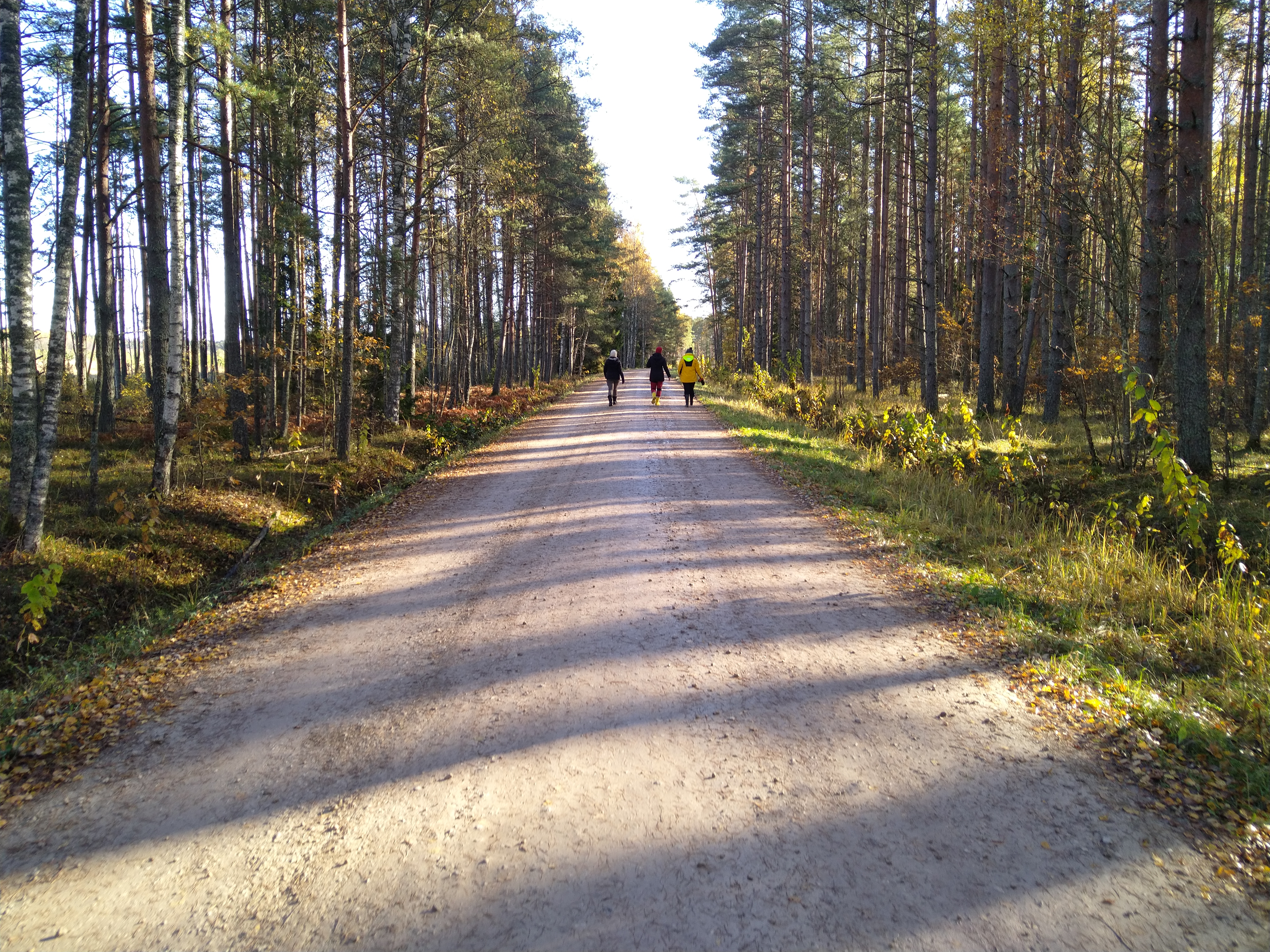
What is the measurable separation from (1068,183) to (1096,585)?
7.57 m

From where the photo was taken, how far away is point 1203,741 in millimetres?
3715

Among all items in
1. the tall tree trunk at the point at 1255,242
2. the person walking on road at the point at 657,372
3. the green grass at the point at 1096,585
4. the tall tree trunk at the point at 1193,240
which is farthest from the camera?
the person walking on road at the point at 657,372

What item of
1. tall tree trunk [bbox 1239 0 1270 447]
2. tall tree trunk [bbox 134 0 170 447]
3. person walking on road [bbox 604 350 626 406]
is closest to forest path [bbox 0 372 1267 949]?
tall tree trunk [bbox 134 0 170 447]

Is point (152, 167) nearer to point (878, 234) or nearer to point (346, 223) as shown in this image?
point (346, 223)

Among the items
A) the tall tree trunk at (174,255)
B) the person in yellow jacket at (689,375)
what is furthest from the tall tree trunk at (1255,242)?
the tall tree trunk at (174,255)

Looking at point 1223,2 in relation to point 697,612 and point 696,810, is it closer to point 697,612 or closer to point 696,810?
point 697,612

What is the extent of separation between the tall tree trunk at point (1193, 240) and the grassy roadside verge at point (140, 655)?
1217 centimetres

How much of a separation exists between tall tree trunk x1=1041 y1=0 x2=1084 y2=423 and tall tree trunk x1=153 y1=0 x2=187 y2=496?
1201 cm

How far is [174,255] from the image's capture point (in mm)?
9727

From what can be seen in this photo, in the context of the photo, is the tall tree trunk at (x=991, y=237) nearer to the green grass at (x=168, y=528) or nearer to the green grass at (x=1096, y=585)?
the green grass at (x=1096, y=585)

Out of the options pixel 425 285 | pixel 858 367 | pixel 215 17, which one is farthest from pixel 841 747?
pixel 425 285

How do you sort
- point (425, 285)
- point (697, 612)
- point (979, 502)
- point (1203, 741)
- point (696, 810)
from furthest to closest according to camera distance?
point (425, 285) < point (979, 502) < point (697, 612) < point (1203, 741) < point (696, 810)

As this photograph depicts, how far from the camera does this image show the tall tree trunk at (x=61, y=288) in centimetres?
790

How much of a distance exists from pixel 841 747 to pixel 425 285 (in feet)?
105
